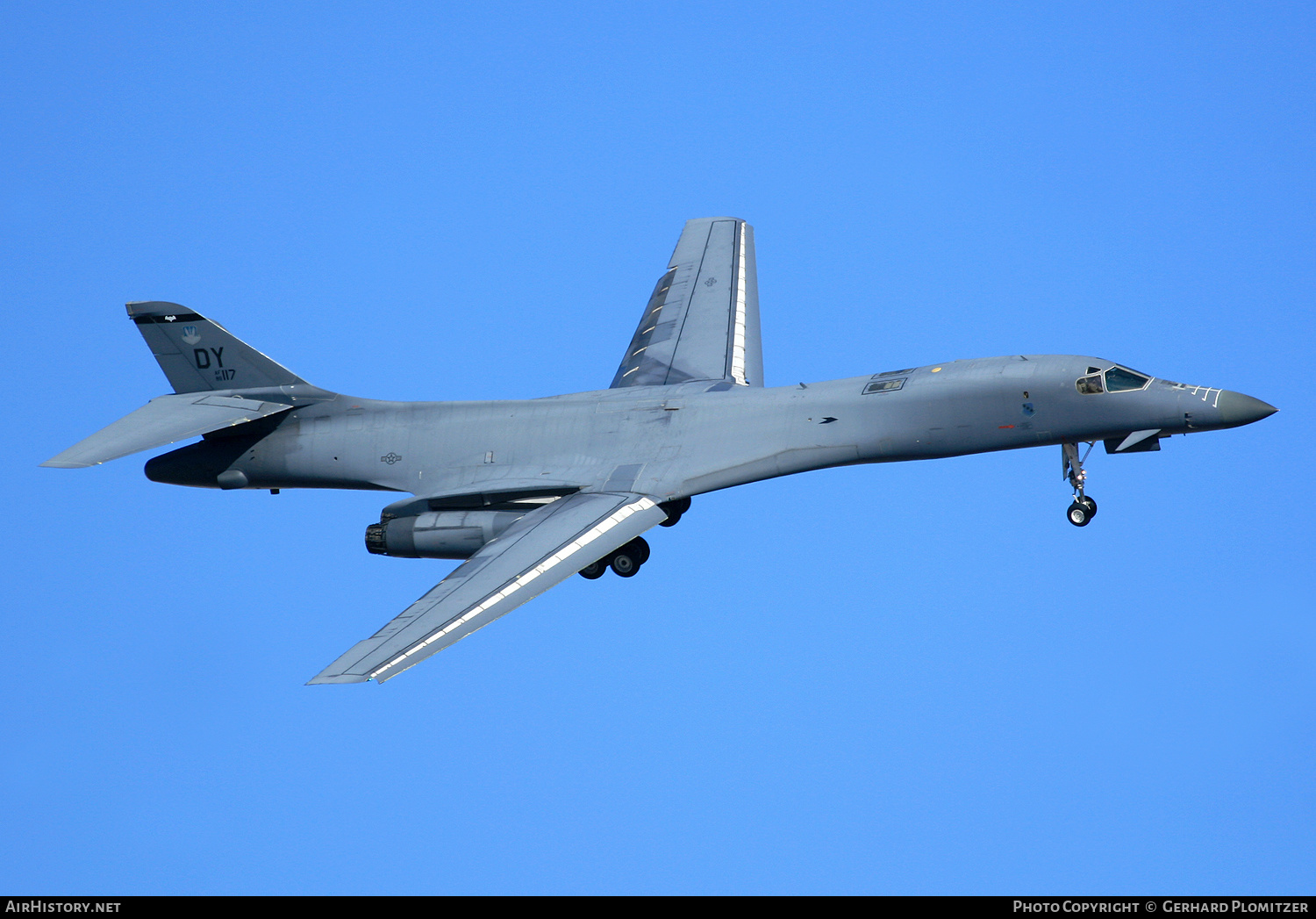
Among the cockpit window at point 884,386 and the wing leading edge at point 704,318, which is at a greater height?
the wing leading edge at point 704,318

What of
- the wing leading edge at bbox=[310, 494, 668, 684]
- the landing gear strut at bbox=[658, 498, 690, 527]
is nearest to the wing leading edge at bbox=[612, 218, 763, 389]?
the landing gear strut at bbox=[658, 498, 690, 527]

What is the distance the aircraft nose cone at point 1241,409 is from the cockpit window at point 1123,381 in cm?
135

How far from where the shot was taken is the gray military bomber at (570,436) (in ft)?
84.5

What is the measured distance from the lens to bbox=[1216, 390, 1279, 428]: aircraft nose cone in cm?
2550

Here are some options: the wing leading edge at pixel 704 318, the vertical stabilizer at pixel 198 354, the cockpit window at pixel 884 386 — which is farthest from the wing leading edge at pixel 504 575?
the vertical stabilizer at pixel 198 354

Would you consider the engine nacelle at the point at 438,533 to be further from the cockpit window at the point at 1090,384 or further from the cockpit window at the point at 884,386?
the cockpit window at the point at 1090,384

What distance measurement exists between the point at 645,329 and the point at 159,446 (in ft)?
36.0

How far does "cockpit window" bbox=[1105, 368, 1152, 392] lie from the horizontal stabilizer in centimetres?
1619

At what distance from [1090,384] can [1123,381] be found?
1.94ft

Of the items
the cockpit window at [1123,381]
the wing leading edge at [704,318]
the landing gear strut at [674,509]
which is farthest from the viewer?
the wing leading edge at [704,318]

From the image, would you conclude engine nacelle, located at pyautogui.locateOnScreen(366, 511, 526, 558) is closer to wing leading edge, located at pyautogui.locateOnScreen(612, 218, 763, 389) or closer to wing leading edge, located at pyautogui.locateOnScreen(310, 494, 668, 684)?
wing leading edge, located at pyautogui.locateOnScreen(310, 494, 668, 684)

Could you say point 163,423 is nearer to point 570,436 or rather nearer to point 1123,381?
point 570,436

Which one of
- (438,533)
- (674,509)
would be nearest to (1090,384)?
(674,509)

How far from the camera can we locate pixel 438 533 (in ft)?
90.1
